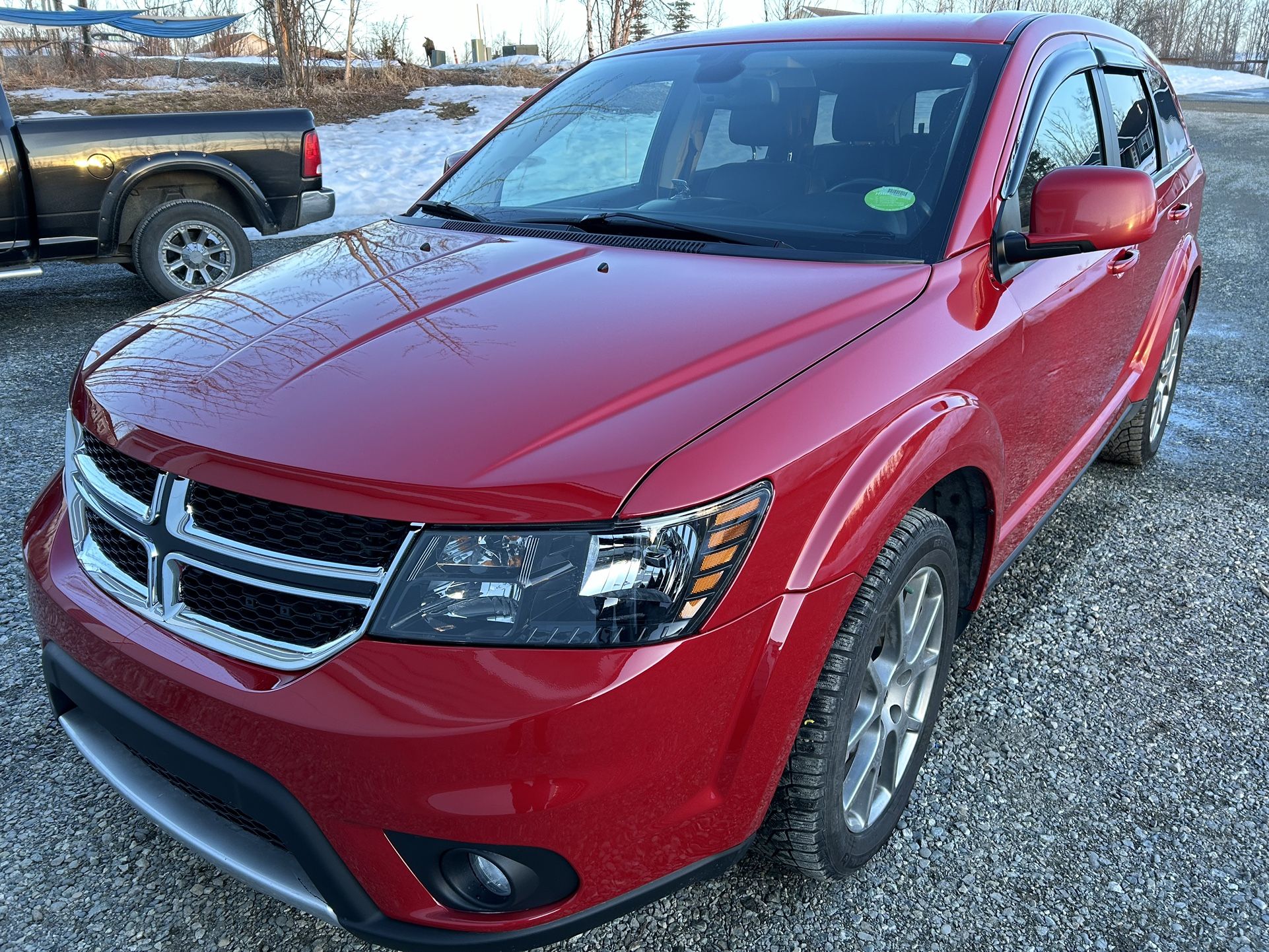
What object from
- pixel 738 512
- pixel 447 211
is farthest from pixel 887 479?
pixel 447 211

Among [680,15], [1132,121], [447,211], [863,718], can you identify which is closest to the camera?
[863,718]

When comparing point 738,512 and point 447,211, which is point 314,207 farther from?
point 738,512

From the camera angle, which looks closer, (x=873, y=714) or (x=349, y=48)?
(x=873, y=714)

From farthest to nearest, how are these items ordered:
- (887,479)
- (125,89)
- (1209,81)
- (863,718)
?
(1209,81), (125,89), (863,718), (887,479)

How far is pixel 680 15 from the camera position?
1201 inches

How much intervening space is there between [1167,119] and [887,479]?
3.20 m

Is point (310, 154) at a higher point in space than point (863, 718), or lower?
higher

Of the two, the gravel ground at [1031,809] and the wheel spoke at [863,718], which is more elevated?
the wheel spoke at [863,718]

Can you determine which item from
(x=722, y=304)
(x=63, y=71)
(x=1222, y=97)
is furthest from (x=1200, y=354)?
(x=1222, y=97)

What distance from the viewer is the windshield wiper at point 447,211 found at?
285 centimetres

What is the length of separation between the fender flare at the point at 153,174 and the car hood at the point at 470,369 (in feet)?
16.0

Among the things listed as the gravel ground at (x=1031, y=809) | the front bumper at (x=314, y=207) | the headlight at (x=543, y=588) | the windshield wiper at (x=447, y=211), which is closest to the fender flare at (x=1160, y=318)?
the gravel ground at (x=1031, y=809)

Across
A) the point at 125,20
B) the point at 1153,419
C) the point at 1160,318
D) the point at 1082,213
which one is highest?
the point at 125,20

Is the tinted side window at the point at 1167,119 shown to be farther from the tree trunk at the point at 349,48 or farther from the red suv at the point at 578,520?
the tree trunk at the point at 349,48
